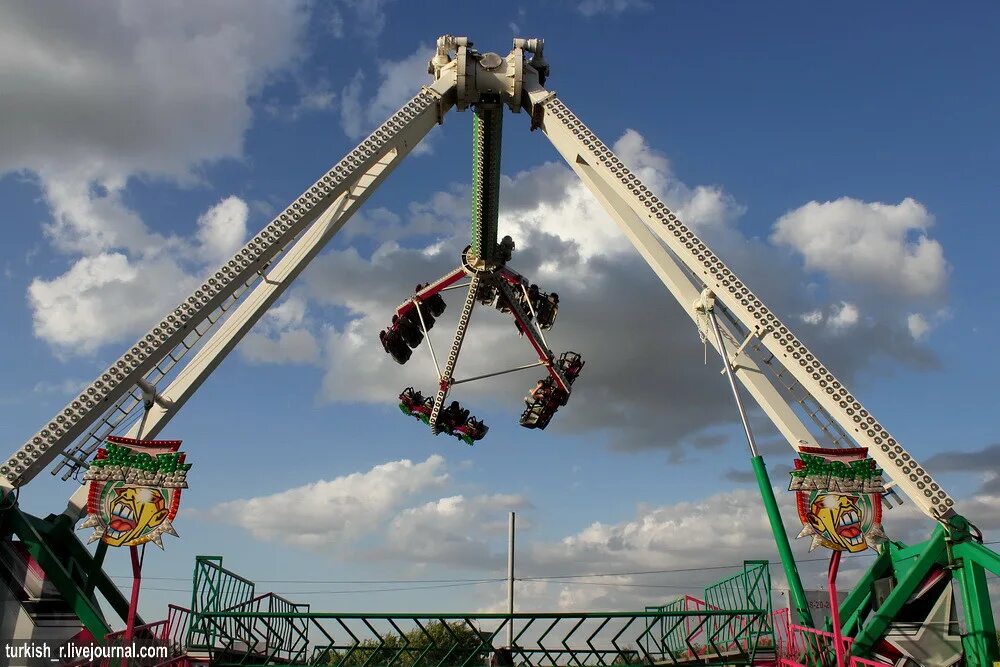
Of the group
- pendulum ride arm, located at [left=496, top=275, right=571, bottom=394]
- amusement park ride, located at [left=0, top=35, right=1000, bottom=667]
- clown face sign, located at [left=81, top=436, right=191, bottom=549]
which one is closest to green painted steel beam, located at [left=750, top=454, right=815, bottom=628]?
amusement park ride, located at [left=0, top=35, right=1000, bottom=667]

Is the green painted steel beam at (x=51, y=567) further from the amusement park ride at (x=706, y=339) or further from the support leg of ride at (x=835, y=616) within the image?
the support leg of ride at (x=835, y=616)

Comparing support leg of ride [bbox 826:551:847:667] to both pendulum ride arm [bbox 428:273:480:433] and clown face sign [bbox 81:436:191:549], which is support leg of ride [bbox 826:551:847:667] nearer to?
clown face sign [bbox 81:436:191:549]

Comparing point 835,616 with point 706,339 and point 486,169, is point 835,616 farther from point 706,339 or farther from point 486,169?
point 486,169

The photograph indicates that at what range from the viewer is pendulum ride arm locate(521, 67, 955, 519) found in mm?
17438

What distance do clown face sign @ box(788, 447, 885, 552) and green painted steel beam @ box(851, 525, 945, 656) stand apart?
160cm

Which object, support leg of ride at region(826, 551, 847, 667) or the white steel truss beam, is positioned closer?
support leg of ride at region(826, 551, 847, 667)

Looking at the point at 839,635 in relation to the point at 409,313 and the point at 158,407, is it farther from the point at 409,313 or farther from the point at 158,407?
the point at 409,313

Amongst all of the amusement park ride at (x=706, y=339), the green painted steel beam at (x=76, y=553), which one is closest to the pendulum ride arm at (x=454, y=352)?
the amusement park ride at (x=706, y=339)

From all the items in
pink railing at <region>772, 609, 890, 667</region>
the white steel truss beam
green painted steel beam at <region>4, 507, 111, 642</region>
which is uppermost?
the white steel truss beam

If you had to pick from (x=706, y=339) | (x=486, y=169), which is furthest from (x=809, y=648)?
(x=486, y=169)

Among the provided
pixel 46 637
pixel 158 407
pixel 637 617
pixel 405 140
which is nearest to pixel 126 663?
pixel 46 637

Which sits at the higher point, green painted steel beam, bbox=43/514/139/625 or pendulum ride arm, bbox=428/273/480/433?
pendulum ride arm, bbox=428/273/480/433

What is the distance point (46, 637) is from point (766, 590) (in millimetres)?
15842

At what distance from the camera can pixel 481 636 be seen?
1883cm
